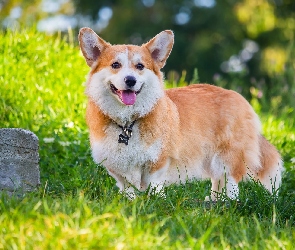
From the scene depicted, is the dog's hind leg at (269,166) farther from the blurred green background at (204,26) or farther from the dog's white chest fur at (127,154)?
the blurred green background at (204,26)

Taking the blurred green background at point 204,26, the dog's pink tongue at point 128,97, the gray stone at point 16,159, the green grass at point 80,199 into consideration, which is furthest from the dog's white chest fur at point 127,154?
the blurred green background at point 204,26

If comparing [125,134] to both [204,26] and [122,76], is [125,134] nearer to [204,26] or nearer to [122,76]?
[122,76]

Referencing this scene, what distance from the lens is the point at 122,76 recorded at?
17.2 ft

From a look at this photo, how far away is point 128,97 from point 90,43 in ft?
2.06

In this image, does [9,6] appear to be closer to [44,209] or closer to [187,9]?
[187,9]

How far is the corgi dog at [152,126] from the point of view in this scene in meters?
5.38

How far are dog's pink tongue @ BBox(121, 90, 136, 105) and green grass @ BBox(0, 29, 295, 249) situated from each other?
610mm

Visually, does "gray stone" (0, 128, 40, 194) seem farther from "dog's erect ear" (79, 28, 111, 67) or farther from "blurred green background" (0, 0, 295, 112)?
"blurred green background" (0, 0, 295, 112)

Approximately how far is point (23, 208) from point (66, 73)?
4431 mm

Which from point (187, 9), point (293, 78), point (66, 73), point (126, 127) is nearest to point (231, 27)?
point (187, 9)

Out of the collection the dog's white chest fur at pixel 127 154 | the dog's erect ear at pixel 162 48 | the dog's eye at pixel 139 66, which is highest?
the dog's erect ear at pixel 162 48

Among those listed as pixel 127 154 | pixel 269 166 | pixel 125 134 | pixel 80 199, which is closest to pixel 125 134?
pixel 125 134

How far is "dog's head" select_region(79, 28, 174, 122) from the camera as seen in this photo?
5293 mm

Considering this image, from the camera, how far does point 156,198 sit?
4902 millimetres
